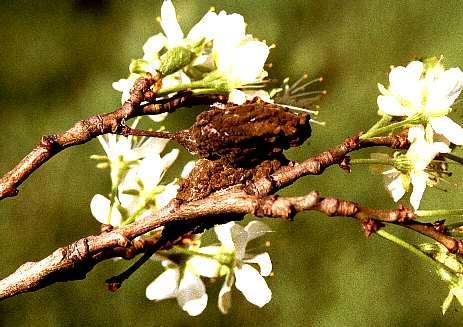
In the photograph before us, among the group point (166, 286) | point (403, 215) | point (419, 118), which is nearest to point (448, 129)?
point (419, 118)

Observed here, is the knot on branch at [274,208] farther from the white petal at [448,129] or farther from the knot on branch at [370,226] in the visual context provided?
the white petal at [448,129]

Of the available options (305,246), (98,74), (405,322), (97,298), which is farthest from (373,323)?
(98,74)

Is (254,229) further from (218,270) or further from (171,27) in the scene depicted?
(171,27)

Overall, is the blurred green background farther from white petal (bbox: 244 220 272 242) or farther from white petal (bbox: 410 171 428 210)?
white petal (bbox: 410 171 428 210)

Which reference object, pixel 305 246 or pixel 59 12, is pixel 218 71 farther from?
pixel 59 12

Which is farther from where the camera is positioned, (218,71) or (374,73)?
(374,73)
